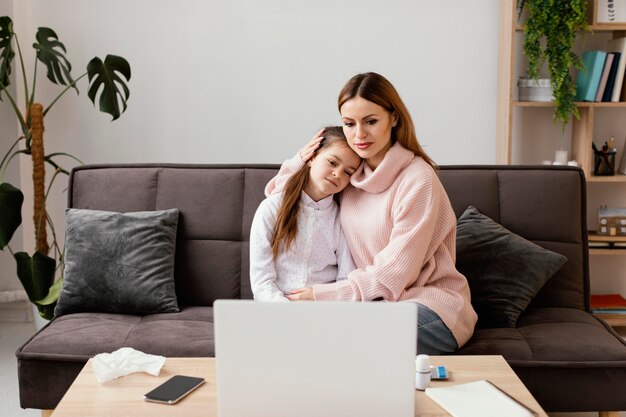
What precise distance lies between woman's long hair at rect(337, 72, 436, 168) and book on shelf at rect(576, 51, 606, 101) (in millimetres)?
1714

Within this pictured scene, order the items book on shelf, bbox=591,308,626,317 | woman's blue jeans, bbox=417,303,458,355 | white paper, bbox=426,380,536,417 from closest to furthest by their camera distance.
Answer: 1. white paper, bbox=426,380,536,417
2. woman's blue jeans, bbox=417,303,458,355
3. book on shelf, bbox=591,308,626,317

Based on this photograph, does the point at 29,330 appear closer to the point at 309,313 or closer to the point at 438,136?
the point at 438,136

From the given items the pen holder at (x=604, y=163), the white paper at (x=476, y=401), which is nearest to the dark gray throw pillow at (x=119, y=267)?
the white paper at (x=476, y=401)

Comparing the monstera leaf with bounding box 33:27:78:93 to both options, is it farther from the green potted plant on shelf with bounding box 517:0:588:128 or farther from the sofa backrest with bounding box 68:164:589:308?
the green potted plant on shelf with bounding box 517:0:588:128

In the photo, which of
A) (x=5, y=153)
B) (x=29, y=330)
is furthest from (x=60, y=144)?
(x=29, y=330)

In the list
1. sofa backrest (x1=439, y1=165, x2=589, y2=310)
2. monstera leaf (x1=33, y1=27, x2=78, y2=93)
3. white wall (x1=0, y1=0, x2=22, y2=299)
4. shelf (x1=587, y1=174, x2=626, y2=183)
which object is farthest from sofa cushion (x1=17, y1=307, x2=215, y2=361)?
shelf (x1=587, y1=174, x2=626, y2=183)

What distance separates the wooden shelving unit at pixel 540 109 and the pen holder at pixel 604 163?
0.10ft

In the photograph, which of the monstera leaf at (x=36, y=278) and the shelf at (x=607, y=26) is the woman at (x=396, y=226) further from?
the shelf at (x=607, y=26)

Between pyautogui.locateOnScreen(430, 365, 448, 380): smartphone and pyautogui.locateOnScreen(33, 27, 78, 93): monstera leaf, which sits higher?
pyautogui.locateOnScreen(33, 27, 78, 93): monstera leaf

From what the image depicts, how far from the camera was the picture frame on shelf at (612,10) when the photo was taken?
3.76m

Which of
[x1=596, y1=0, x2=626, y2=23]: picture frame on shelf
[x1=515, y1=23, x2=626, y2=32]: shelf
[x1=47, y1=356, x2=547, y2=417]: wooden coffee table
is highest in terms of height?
[x1=596, y1=0, x2=626, y2=23]: picture frame on shelf

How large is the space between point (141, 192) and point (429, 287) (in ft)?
3.79

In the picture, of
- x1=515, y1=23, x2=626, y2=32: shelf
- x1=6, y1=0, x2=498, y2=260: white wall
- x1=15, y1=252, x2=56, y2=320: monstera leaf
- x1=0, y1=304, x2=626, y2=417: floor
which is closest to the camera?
x1=0, y1=304, x2=626, y2=417: floor

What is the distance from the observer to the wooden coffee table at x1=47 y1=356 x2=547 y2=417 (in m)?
1.65
